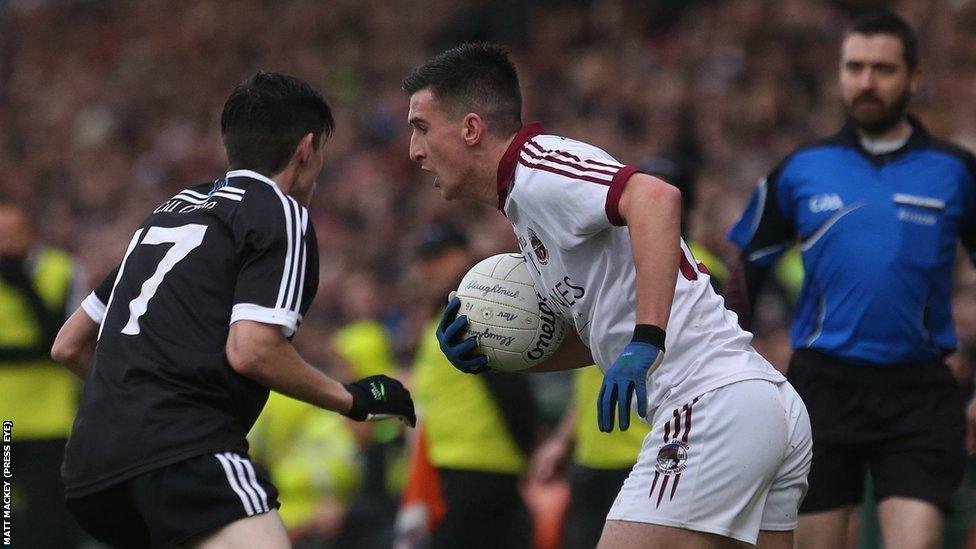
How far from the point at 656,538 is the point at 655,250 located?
85cm

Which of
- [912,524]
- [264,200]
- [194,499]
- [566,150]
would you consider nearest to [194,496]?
[194,499]

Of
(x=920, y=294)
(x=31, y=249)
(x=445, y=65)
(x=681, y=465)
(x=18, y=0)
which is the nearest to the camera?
(x=681, y=465)

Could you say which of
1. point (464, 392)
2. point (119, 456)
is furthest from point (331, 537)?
point (119, 456)

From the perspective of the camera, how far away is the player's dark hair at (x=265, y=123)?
4.72 metres

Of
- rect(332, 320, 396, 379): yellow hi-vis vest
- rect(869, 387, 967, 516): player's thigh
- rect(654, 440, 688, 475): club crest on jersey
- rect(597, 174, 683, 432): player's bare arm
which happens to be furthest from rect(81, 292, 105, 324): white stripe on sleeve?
rect(332, 320, 396, 379): yellow hi-vis vest

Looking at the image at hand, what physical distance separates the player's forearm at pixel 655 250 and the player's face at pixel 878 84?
206 cm

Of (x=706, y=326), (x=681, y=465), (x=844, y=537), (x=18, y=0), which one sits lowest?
(x=844, y=537)

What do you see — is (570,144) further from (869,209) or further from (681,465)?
(869,209)

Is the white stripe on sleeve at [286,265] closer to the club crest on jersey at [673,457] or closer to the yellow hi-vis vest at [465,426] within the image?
the club crest on jersey at [673,457]

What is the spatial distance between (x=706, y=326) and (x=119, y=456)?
5.81ft

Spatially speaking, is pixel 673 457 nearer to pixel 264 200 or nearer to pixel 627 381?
pixel 627 381

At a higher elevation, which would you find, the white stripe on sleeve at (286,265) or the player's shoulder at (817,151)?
the player's shoulder at (817,151)

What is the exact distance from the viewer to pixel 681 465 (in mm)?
4238

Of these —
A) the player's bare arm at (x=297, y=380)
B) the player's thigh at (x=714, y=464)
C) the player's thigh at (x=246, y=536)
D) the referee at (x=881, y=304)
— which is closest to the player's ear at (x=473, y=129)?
the player's bare arm at (x=297, y=380)
